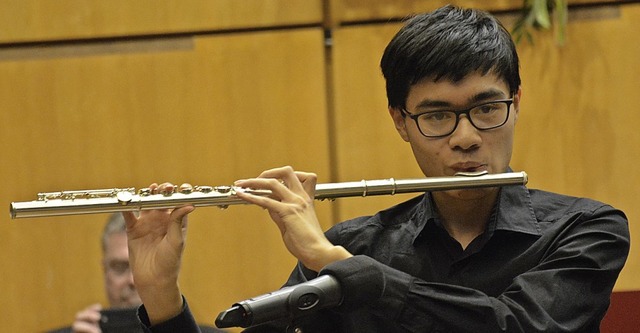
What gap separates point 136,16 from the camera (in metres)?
2.87

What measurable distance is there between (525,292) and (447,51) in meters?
0.41

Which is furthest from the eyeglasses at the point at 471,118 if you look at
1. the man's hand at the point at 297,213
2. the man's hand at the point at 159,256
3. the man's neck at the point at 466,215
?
the man's hand at the point at 159,256

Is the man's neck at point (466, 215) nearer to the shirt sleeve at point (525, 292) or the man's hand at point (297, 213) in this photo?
the shirt sleeve at point (525, 292)

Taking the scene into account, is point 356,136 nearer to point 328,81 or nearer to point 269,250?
point 328,81

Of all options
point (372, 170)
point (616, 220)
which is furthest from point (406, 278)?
point (372, 170)

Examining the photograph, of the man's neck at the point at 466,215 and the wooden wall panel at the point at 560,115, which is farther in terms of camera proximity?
the wooden wall panel at the point at 560,115

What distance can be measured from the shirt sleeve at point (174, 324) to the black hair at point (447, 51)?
19.1 inches

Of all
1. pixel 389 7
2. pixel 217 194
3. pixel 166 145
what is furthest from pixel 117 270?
pixel 217 194

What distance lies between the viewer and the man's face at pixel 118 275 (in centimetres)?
260

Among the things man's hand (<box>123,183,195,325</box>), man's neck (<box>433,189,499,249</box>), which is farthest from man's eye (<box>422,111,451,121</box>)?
man's hand (<box>123,183,195,325</box>)

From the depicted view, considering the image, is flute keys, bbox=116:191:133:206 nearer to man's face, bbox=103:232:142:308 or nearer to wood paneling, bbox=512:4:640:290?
man's face, bbox=103:232:142:308

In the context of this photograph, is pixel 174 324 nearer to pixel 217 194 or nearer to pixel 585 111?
pixel 217 194

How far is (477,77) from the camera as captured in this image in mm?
1648

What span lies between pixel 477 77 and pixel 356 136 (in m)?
1.20
